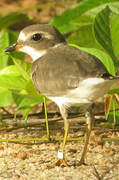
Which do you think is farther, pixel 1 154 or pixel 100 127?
pixel 100 127

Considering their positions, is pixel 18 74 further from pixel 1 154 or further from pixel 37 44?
pixel 1 154

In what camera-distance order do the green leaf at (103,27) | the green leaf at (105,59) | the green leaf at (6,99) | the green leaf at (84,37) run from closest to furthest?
the green leaf at (105,59) → the green leaf at (103,27) → the green leaf at (6,99) → the green leaf at (84,37)

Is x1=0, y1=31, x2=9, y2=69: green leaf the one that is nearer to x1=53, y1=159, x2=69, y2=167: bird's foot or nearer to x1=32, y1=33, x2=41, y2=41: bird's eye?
x1=32, y1=33, x2=41, y2=41: bird's eye

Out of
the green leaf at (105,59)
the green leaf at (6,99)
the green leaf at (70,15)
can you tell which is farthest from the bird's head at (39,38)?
the green leaf at (70,15)

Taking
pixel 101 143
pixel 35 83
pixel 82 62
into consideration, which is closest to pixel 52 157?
pixel 101 143

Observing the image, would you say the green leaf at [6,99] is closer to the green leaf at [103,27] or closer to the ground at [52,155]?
the ground at [52,155]

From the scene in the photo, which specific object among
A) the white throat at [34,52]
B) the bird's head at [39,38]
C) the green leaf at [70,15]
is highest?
the green leaf at [70,15]
